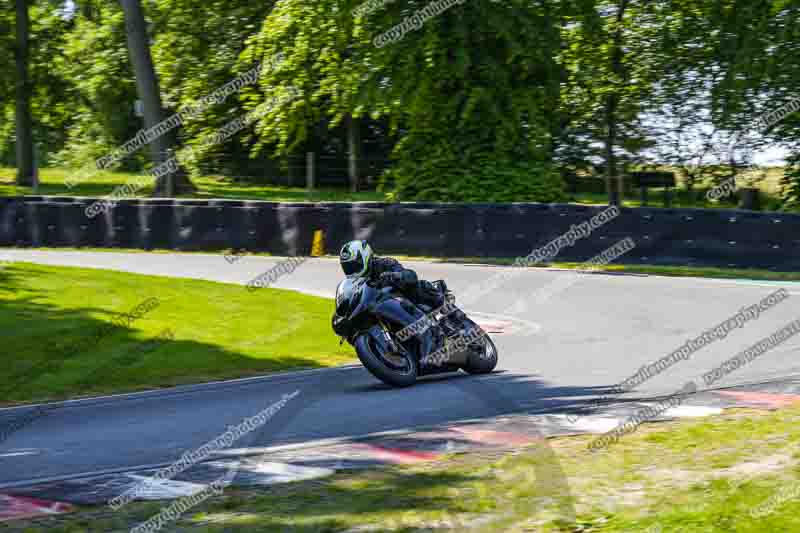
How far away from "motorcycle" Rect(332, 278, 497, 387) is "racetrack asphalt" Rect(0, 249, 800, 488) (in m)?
0.20

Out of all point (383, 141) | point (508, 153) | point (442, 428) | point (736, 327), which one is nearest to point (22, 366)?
point (442, 428)

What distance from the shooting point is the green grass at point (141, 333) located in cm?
1320

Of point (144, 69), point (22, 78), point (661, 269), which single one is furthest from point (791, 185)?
point (22, 78)

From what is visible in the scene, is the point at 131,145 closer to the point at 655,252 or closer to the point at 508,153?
the point at 508,153

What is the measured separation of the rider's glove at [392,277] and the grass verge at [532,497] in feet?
10.5

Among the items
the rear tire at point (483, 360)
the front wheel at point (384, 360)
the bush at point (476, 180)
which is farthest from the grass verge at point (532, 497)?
the bush at point (476, 180)

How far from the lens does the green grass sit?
43.3 ft

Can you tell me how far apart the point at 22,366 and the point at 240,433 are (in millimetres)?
4423

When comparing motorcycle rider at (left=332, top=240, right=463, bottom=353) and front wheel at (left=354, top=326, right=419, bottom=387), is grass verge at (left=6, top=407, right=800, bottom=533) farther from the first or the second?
motorcycle rider at (left=332, top=240, right=463, bottom=353)

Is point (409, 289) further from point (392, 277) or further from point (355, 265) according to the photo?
point (355, 265)

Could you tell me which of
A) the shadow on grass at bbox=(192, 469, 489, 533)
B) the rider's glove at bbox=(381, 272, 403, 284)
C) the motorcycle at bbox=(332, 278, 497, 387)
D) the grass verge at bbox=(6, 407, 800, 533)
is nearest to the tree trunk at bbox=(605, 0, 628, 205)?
the motorcycle at bbox=(332, 278, 497, 387)

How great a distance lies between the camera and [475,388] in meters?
11.8

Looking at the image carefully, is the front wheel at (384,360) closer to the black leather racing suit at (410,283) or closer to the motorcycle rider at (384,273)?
the motorcycle rider at (384,273)

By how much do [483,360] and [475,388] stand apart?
2.69ft
